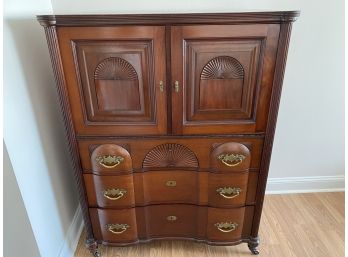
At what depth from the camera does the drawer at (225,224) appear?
→ 4.43 feet

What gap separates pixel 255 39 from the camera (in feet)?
3.32

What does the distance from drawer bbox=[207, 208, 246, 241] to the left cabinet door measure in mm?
572

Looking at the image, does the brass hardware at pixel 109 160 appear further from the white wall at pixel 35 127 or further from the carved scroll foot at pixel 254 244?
the carved scroll foot at pixel 254 244

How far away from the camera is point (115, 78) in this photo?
1.07 metres

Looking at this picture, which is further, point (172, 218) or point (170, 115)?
point (172, 218)

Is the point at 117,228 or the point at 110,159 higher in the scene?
the point at 110,159

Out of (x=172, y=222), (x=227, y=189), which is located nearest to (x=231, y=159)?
(x=227, y=189)

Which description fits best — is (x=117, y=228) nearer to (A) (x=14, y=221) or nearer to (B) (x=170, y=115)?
(A) (x=14, y=221)

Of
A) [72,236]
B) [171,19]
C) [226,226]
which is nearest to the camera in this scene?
[171,19]

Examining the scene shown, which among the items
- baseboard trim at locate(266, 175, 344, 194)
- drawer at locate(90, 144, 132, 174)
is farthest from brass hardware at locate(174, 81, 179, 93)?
baseboard trim at locate(266, 175, 344, 194)

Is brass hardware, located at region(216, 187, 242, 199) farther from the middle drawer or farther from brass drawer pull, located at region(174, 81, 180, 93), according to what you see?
brass drawer pull, located at region(174, 81, 180, 93)

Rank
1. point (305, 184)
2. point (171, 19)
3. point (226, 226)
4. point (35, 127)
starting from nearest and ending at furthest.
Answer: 1. point (171, 19)
2. point (35, 127)
3. point (226, 226)
4. point (305, 184)

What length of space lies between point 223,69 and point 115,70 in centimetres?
46

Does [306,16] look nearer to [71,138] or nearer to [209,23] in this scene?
[209,23]
